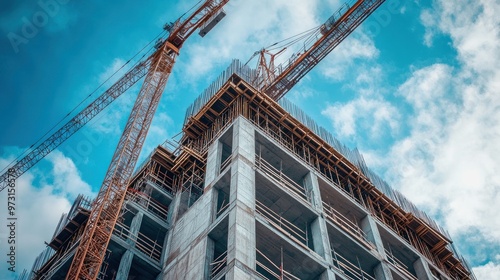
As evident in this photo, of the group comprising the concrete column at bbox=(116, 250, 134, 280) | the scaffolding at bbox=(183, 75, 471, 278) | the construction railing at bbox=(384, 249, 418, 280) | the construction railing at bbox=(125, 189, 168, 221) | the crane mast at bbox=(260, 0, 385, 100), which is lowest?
the concrete column at bbox=(116, 250, 134, 280)

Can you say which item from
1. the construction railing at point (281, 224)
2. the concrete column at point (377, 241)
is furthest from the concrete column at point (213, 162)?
the concrete column at point (377, 241)

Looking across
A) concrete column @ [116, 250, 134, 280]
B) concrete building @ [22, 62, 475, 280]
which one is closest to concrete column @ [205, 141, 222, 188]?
concrete building @ [22, 62, 475, 280]

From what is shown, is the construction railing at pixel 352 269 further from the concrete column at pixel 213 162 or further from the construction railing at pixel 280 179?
the concrete column at pixel 213 162

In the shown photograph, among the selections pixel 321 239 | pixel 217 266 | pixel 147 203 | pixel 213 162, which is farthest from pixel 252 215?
pixel 147 203

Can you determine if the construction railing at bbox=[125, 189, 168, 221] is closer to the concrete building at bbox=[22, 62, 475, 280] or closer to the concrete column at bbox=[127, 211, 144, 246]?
the concrete building at bbox=[22, 62, 475, 280]

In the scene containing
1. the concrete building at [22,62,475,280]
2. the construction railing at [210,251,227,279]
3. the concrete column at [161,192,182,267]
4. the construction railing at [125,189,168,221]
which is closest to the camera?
the construction railing at [210,251,227,279]

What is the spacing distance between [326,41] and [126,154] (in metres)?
21.3

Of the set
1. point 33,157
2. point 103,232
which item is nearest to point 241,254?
point 103,232

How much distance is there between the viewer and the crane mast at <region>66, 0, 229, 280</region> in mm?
30172

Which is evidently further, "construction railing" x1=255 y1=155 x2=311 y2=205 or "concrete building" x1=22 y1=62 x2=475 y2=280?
"construction railing" x1=255 y1=155 x2=311 y2=205

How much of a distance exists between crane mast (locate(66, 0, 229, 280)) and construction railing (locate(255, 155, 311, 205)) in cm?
838

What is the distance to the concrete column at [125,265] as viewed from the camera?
94.2ft

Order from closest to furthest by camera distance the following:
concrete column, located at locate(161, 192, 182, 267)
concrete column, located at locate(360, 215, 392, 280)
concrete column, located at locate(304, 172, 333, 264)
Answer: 1. concrete column, located at locate(304, 172, 333, 264)
2. concrete column, located at locate(161, 192, 182, 267)
3. concrete column, located at locate(360, 215, 392, 280)

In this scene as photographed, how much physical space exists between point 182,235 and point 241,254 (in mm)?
6191
